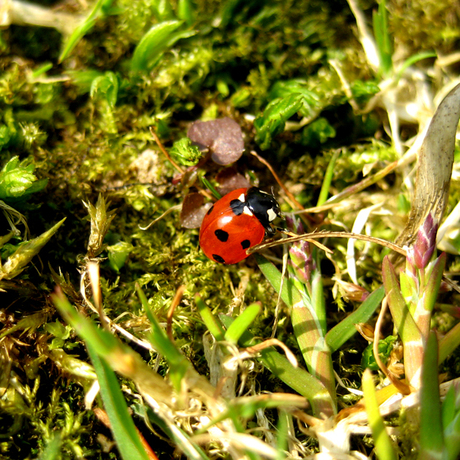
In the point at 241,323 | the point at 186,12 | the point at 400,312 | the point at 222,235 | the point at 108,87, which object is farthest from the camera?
the point at 186,12

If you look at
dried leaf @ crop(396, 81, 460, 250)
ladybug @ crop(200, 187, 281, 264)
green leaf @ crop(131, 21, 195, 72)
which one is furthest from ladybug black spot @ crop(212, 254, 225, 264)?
green leaf @ crop(131, 21, 195, 72)

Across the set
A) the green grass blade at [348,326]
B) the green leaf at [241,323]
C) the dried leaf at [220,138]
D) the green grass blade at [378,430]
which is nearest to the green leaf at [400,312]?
the green grass blade at [348,326]

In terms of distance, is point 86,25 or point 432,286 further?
point 86,25

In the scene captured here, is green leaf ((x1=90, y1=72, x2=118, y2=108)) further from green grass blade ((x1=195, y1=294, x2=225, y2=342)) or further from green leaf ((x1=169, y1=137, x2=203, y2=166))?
green grass blade ((x1=195, y1=294, x2=225, y2=342))

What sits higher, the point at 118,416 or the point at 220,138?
the point at 220,138

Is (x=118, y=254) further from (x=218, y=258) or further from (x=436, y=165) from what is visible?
(x=436, y=165)

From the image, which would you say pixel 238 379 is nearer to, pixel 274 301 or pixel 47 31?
pixel 274 301

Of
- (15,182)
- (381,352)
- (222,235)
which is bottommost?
(381,352)

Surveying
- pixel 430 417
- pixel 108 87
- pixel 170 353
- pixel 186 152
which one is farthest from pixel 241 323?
pixel 108 87
